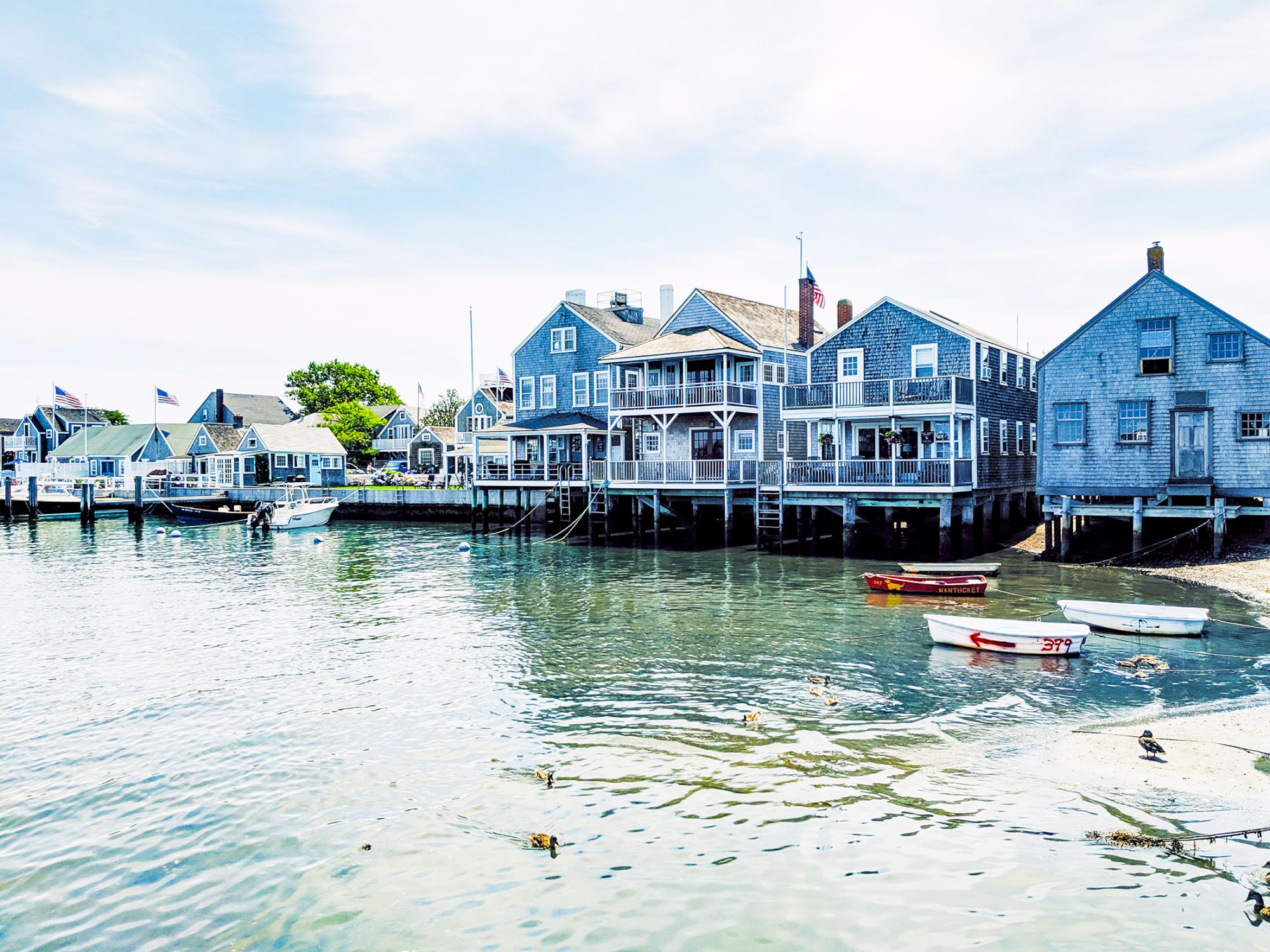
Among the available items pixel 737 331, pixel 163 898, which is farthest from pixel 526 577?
pixel 163 898

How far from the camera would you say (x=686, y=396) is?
44.0m

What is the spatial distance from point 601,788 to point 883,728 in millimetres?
5077

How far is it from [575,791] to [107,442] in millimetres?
102787

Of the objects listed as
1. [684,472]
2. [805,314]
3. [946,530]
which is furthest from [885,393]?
[684,472]

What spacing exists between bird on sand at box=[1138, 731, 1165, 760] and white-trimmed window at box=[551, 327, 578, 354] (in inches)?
1740

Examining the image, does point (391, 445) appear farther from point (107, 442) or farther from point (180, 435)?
point (107, 442)

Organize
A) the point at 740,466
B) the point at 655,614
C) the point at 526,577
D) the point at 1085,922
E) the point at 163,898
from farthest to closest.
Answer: the point at 740,466 → the point at 526,577 → the point at 655,614 → the point at 163,898 → the point at 1085,922

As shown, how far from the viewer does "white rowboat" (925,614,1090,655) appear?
19.7 meters

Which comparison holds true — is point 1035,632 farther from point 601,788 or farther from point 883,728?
point 601,788

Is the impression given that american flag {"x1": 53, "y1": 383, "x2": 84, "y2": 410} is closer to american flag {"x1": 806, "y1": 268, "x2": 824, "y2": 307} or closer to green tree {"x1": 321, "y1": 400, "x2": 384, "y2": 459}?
green tree {"x1": 321, "y1": 400, "x2": 384, "y2": 459}

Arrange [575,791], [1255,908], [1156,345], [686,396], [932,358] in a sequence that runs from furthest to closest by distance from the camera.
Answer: [686,396] → [932,358] → [1156,345] → [575,791] → [1255,908]

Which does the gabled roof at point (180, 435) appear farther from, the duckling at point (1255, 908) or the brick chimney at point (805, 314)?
the duckling at point (1255, 908)

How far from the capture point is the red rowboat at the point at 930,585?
28.0 m

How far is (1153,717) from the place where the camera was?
50.4 ft
